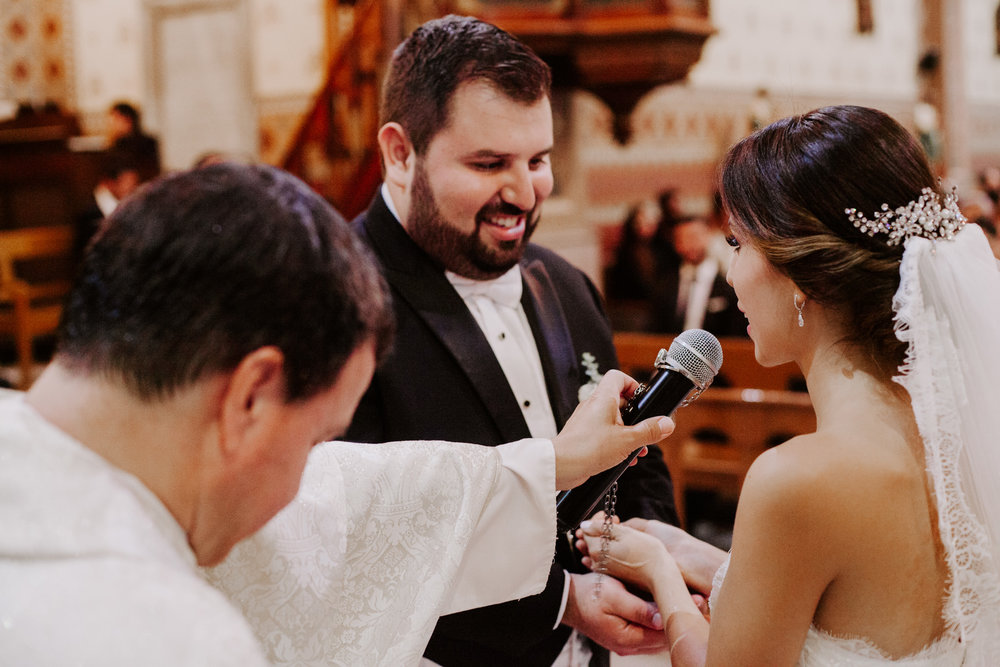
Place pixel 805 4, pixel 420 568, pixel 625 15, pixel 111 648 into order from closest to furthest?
pixel 111 648, pixel 420 568, pixel 625 15, pixel 805 4

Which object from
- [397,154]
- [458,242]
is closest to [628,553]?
[458,242]

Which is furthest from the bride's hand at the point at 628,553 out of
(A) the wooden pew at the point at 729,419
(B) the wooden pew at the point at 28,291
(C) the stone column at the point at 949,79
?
(C) the stone column at the point at 949,79

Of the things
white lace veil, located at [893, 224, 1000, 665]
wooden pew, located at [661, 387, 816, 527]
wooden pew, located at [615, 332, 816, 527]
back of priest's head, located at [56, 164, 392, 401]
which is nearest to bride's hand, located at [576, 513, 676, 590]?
white lace veil, located at [893, 224, 1000, 665]

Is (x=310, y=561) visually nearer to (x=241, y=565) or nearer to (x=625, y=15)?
(x=241, y=565)

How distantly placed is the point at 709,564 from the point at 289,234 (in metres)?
1.33

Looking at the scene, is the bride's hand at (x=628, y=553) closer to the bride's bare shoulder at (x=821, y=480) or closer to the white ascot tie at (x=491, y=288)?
the bride's bare shoulder at (x=821, y=480)

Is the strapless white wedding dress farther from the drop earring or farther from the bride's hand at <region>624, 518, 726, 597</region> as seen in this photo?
the drop earring

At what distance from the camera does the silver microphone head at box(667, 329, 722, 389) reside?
1.87 m

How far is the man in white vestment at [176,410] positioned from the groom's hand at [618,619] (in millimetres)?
1031

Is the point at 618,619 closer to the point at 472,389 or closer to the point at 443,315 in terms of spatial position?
the point at 472,389

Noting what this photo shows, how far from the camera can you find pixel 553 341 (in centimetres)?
243

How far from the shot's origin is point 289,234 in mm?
1129

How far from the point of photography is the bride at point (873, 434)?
162cm

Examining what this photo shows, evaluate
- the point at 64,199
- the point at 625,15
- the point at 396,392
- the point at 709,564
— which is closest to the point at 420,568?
the point at 396,392
